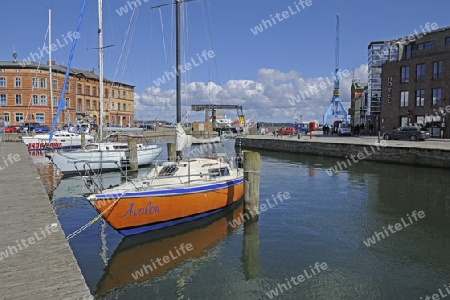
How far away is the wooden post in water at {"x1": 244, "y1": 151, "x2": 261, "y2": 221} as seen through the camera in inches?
555

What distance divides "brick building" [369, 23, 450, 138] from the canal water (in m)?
31.3

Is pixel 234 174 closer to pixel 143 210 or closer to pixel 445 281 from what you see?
pixel 143 210

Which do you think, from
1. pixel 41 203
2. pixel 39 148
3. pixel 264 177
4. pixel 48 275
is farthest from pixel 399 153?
pixel 39 148

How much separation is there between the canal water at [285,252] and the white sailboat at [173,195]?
0.50 meters

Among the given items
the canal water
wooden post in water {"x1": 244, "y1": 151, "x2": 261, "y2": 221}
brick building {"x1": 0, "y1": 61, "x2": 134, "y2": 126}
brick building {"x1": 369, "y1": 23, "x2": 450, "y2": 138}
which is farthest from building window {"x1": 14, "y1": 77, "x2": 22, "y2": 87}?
wooden post in water {"x1": 244, "y1": 151, "x2": 261, "y2": 221}

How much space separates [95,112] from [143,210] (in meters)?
74.8

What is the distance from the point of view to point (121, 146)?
2977 centimetres

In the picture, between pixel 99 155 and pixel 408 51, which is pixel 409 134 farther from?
pixel 99 155

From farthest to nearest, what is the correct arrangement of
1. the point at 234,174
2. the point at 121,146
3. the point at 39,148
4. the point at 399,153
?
the point at 39,148 → the point at 399,153 → the point at 121,146 → the point at 234,174

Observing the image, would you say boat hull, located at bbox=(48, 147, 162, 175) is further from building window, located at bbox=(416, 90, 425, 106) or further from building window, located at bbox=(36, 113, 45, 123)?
building window, located at bbox=(36, 113, 45, 123)

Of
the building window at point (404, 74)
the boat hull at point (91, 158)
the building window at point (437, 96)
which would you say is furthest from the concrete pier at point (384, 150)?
the building window at point (404, 74)

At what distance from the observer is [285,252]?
Result: 1161 centimetres

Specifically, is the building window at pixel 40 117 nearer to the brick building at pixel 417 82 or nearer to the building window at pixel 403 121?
the brick building at pixel 417 82

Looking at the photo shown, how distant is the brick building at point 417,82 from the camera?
45406 millimetres
